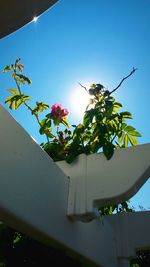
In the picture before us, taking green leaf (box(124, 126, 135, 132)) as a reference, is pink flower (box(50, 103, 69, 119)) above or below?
above

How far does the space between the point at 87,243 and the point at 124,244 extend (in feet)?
2.52

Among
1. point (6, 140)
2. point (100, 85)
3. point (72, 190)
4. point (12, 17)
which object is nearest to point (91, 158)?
point (72, 190)

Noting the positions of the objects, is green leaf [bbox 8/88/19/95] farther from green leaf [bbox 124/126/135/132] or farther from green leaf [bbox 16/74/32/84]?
green leaf [bbox 124/126/135/132]

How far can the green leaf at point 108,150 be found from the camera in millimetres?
1145

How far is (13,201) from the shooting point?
718mm

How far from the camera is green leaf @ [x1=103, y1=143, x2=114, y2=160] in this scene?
1.14m

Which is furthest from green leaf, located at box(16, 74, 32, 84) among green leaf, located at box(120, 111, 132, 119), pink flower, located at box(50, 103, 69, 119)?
green leaf, located at box(120, 111, 132, 119)

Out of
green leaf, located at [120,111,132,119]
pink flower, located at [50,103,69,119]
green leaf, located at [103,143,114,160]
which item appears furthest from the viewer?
pink flower, located at [50,103,69,119]

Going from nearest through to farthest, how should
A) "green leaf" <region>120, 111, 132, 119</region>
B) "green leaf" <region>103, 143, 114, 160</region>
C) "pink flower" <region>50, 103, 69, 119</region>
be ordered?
"green leaf" <region>103, 143, 114, 160</region> → "green leaf" <region>120, 111, 132, 119</region> → "pink flower" <region>50, 103, 69, 119</region>

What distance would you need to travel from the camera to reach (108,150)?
116 centimetres

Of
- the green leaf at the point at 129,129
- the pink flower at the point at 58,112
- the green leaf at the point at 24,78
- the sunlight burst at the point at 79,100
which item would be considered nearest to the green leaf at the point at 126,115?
the green leaf at the point at 129,129

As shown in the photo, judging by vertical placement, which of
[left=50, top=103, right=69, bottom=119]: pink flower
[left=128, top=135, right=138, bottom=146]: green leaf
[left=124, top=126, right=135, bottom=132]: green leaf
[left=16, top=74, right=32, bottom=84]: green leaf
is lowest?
[left=128, top=135, right=138, bottom=146]: green leaf

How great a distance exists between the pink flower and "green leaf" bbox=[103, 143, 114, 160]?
436 mm

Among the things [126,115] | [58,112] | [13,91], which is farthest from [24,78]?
[126,115]
